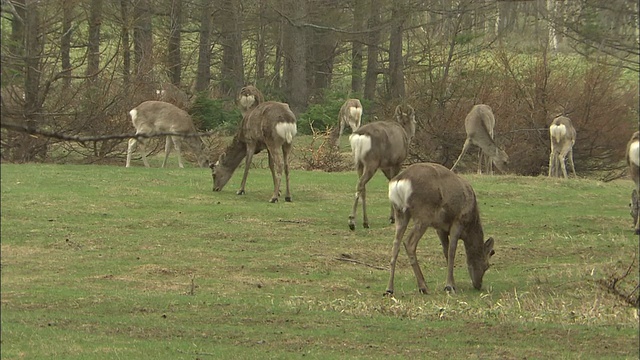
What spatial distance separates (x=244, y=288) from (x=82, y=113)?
44.8ft

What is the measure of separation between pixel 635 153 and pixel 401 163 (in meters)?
3.65

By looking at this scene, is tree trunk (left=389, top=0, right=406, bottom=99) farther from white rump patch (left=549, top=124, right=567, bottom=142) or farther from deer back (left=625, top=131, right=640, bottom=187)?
deer back (left=625, top=131, right=640, bottom=187)

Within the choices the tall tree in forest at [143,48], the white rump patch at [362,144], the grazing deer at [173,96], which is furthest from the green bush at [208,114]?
the white rump patch at [362,144]

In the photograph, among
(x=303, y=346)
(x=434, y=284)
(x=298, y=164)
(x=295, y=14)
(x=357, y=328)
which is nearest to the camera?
(x=303, y=346)

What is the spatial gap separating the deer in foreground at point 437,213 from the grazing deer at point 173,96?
724 inches

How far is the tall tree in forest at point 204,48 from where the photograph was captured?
4000cm

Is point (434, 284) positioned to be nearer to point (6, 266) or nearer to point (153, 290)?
point (153, 290)

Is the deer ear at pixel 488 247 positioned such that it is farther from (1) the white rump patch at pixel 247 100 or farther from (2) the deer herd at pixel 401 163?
(1) the white rump patch at pixel 247 100

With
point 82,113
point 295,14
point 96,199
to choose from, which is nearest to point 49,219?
point 96,199

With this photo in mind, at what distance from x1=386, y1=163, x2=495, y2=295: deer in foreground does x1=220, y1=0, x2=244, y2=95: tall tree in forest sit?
27.2 meters

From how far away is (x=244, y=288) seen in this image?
13.0m

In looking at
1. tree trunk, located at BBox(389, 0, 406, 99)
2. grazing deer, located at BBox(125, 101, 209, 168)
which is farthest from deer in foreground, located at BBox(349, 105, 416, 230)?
tree trunk, located at BBox(389, 0, 406, 99)

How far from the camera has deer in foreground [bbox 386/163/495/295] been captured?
40.6ft

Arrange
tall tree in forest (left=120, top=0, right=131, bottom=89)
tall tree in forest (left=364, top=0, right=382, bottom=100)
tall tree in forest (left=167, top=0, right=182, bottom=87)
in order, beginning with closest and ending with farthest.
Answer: tall tree in forest (left=120, top=0, right=131, bottom=89) < tall tree in forest (left=167, top=0, right=182, bottom=87) < tall tree in forest (left=364, top=0, right=382, bottom=100)
